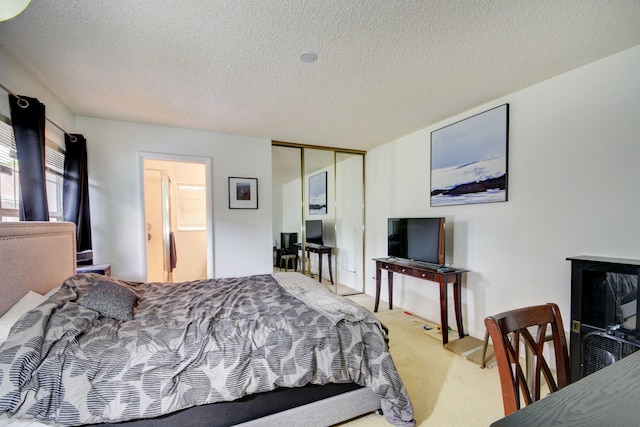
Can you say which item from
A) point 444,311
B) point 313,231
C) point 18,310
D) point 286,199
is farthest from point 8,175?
point 444,311

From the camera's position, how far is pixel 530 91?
7.80 feet

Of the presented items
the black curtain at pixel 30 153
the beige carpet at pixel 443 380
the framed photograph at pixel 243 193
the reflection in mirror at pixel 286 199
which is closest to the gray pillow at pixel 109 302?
the black curtain at pixel 30 153

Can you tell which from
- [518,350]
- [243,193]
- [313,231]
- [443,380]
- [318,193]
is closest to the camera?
[518,350]

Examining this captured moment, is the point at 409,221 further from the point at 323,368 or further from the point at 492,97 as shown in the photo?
the point at 323,368

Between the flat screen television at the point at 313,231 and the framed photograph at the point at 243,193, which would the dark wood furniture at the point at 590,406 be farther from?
the flat screen television at the point at 313,231

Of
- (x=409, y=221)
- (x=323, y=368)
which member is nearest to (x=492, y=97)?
(x=409, y=221)

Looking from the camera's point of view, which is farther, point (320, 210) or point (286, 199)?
point (320, 210)

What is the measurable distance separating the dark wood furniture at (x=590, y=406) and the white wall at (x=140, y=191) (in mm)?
3523

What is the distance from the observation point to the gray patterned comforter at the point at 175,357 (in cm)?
114

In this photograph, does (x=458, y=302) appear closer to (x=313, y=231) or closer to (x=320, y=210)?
(x=313, y=231)

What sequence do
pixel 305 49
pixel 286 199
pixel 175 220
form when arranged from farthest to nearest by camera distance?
pixel 175 220, pixel 286 199, pixel 305 49

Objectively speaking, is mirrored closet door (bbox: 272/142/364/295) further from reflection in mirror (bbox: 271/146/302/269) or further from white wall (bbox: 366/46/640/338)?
white wall (bbox: 366/46/640/338)

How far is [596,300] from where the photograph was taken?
186cm

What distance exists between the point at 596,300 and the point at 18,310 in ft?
11.8
